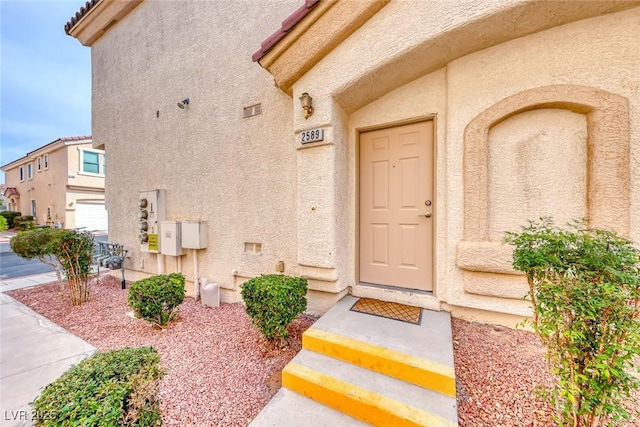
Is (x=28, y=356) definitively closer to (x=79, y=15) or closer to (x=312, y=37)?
(x=312, y=37)

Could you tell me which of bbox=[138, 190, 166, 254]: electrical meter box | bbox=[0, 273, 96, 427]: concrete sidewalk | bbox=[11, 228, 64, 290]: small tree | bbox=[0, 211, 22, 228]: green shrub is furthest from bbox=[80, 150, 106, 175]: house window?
bbox=[0, 273, 96, 427]: concrete sidewalk

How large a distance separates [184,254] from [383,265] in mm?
4515

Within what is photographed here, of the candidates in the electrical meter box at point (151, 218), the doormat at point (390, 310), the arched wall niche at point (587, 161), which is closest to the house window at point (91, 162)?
the electrical meter box at point (151, 218)

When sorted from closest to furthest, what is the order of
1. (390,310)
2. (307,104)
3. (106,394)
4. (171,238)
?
(106,394)
(390,310)
(307,104)
(171,238)

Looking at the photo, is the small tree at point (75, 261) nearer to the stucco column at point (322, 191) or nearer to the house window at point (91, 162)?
the stucco column at point (322, 191)

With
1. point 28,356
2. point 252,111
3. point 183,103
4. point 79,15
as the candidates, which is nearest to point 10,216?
point 79,15

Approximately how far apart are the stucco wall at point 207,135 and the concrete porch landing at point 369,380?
1827 millimetres

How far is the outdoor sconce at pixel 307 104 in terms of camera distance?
3.61m

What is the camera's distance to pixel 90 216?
1958cm

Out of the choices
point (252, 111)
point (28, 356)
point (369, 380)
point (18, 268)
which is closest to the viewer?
point (369, 380)

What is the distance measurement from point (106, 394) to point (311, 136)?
3409 millimetres

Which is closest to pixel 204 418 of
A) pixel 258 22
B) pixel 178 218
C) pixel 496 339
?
pixel 496 339

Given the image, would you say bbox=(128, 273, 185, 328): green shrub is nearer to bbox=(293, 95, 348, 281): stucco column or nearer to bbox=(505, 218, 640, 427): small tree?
bbox=(293, 95, 348, 281): stucco column

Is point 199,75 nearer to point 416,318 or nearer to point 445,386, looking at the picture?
point 416,318
